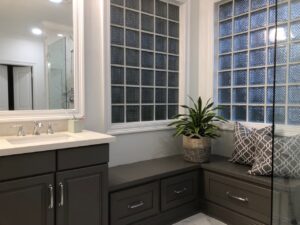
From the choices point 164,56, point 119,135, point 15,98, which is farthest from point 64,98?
point 164,56

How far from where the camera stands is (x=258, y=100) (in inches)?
112

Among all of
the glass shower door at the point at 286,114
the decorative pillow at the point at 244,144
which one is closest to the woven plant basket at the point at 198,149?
the decorative pillow at the point at 244,144

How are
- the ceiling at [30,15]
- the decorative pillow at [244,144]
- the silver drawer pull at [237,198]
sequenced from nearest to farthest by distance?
1. the ceiling at [30,15]
2. the silver drawer pull at [237,198]
3. the decorative pillow at [244,144]

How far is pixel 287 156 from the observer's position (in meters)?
1.90

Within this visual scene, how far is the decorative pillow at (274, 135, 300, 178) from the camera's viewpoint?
1.87 meters

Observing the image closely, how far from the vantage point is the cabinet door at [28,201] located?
1507mm

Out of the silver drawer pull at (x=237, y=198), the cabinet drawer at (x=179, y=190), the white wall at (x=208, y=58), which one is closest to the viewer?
the silver drawer pull at (x=237, y=198)

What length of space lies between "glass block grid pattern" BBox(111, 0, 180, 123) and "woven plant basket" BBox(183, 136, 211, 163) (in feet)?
1.73

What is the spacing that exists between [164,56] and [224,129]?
1159 mm

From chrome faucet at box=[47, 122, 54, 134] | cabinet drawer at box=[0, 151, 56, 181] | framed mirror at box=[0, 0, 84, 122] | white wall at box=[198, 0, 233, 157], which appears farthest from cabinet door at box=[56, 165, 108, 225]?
white wall at box=[198, 0, 233, 157]

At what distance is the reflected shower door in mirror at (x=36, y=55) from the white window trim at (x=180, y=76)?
1.16ft

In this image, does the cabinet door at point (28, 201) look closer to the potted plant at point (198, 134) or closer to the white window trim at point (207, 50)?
the potted plant at point (198, 134)

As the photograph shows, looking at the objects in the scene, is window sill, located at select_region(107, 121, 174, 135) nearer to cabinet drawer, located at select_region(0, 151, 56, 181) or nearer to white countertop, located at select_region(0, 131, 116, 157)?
white countertop, located at select_region(0, 131, 116, 157)

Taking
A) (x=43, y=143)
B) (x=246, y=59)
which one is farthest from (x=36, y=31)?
(x=246, y=59)
